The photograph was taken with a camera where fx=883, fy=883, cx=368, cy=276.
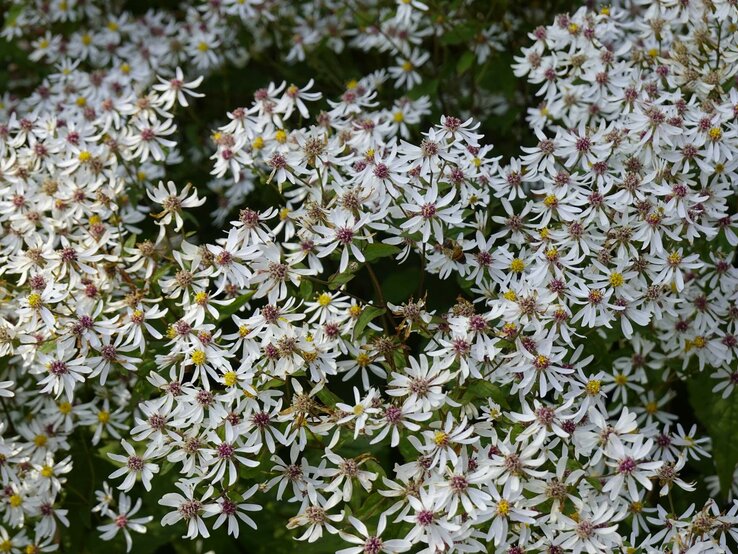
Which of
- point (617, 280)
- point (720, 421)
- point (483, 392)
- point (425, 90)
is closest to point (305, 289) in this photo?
point (483, 392)

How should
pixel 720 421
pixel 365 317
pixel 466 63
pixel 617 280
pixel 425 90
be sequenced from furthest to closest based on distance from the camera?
pixel 425 90, pixel 466 63, pixel 720 421, pixel 617 280, pixel 365 317

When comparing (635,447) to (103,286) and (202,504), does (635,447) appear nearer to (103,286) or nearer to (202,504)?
(202,504)

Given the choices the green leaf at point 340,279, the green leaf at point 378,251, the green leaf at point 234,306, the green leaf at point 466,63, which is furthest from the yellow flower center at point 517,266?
the green leaf at point 466,63

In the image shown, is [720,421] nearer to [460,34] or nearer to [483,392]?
[483,392]

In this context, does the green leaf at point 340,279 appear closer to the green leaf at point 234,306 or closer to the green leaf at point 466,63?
the green leaf at point 234,306

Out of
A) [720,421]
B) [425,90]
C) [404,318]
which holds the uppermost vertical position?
[404,318]

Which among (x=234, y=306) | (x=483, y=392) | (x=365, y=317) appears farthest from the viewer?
(x=234, y=306)
